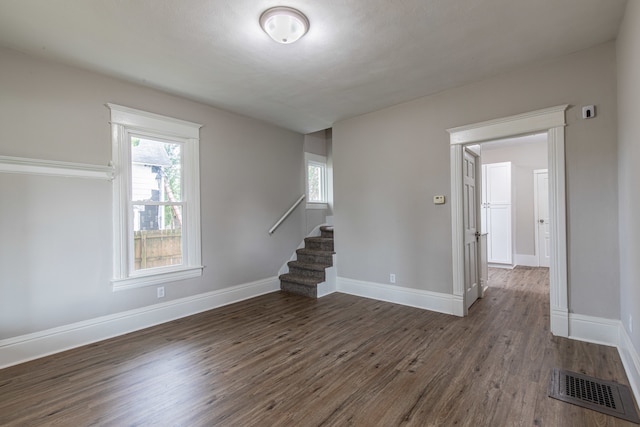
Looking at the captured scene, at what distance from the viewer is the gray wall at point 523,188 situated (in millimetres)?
6652

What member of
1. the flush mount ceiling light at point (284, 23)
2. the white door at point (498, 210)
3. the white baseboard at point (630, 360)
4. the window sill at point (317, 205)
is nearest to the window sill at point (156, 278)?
the window sill at point (317, 205)

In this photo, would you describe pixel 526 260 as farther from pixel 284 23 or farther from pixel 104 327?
pixel 104 327

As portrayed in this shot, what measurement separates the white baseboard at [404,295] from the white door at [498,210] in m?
3.57

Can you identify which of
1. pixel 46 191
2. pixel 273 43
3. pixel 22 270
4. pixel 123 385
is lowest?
pixel 123 385

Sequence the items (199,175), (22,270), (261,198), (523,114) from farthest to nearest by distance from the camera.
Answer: (261,198)
(199,175)
(523,114)
(22,270)

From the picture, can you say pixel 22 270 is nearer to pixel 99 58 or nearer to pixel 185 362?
pixel 185 362

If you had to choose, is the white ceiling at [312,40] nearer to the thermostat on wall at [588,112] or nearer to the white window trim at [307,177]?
the thermostat on wall at [588,112]

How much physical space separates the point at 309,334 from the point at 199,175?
8.06ft

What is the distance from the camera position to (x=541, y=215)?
661cm

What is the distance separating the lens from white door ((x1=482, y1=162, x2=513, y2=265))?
6.54 m

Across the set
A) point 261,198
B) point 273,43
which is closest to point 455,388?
point 273,43

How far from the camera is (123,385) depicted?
2.22 metres

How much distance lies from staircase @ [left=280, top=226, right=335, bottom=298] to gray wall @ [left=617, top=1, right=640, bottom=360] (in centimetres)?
329

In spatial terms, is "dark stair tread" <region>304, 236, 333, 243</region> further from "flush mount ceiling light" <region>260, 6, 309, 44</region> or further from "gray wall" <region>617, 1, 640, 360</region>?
"gray wall" <region>617, 1, 640, 360</region>
